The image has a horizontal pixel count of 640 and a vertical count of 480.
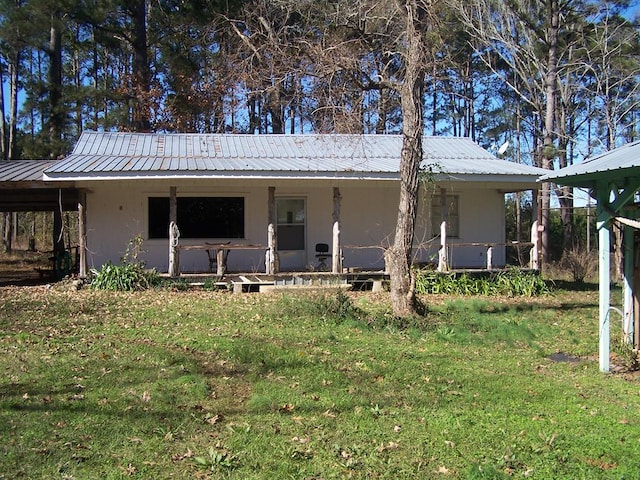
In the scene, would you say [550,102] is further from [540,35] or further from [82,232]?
[82,232]

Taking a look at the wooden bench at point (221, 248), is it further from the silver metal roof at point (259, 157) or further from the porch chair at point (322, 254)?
the porch chair at point (322, 254)

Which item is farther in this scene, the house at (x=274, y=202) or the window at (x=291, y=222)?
the window at (x=291, y=222)

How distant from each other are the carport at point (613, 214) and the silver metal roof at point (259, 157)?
5.30 metres

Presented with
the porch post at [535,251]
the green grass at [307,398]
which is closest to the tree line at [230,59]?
the porch post at [535,251]

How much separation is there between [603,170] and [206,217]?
1130cm

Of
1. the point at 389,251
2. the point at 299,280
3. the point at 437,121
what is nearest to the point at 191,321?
the point at 389,251

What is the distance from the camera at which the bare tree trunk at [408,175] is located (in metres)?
10.2

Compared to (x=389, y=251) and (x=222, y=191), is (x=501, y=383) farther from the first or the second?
(x=222, y=191)

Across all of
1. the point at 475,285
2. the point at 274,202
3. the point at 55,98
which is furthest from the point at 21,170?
the point at 475,285

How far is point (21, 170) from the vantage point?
14898 millimetres

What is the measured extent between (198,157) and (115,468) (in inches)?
490

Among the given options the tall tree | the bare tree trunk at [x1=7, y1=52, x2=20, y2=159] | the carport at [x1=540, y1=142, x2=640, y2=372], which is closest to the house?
the tall tree

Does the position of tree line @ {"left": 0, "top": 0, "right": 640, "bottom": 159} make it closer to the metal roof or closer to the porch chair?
the porch chair

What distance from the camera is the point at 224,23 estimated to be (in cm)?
2370
